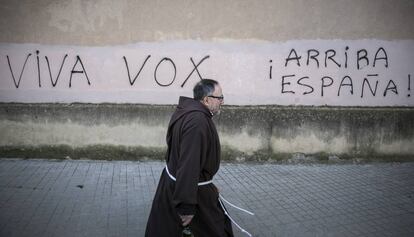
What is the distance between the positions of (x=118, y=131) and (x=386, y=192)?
459 cm

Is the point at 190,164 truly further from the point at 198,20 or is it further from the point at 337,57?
the point at 337,57

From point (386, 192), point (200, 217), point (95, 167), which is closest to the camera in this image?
point (200, 217)

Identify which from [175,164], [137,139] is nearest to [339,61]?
[137,139]

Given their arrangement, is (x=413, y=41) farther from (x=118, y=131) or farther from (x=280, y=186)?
(x=118, y=131)

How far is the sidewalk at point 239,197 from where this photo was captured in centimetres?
429

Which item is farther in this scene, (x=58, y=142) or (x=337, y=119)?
(x=337, y=119)

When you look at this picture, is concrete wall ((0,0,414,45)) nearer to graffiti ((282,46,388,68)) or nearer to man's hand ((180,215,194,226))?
graffiti ((282,46,388,68))

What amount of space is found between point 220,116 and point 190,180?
4280 millimetres

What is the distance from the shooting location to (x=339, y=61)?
727cm

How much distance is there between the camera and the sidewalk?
169 inches

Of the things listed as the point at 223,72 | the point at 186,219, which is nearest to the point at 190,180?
the point at 186,219

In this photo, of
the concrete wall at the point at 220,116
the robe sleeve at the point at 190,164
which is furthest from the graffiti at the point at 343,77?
the robe sleeve at the point at 190,164

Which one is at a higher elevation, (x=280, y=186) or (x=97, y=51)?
(x=97, y=51)

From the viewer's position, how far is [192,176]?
2703 millimetres
